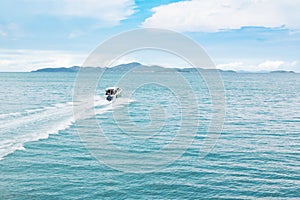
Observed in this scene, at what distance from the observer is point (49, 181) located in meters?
25.2

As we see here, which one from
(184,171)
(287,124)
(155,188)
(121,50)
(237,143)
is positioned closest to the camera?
(121,50)

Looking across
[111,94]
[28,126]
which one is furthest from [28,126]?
[111,94]

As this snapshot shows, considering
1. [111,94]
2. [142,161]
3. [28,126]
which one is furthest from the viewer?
[111,94]

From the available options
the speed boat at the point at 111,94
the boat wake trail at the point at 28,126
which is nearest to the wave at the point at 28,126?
the boat wake trail at the point at 28,126

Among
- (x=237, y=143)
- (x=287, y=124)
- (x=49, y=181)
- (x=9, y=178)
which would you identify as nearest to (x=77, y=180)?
(x=49, y=181)

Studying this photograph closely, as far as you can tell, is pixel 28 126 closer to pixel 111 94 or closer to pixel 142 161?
pixel 142 161

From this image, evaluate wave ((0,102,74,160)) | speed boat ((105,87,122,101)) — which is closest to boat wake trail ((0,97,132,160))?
wave ((0,102,74,160))

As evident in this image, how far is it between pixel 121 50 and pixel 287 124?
1381 inches

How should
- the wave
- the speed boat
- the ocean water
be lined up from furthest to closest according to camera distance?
the speed boat < the wave < the ocean water

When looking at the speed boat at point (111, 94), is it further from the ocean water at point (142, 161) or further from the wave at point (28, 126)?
the ocean water at point (142, 161)

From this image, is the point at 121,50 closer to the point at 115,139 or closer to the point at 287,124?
the point at 115,139

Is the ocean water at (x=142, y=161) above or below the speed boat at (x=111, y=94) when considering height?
below

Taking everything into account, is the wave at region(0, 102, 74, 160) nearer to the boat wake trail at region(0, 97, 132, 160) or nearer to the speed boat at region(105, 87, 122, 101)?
the boat wake trail at region(0, 97, 132, 160)

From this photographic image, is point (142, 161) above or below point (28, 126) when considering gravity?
below
